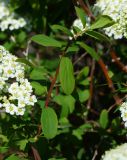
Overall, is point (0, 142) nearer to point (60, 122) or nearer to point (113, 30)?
point (60, 122)

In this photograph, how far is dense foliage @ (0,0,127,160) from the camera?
2703 millimetres

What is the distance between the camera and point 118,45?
4.35 meters

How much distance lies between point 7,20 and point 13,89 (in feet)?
4.95

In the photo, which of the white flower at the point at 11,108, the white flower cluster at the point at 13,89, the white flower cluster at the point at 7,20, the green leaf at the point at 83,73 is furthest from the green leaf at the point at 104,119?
the white flower cluster at the point at 7,20

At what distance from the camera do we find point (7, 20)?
402 cm

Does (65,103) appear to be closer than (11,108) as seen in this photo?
No

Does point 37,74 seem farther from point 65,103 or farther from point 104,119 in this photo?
point 104,119

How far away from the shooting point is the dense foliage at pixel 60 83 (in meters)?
2.70

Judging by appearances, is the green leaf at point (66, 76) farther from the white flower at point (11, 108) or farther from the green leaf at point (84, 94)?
the green leaf at point (84, 94)

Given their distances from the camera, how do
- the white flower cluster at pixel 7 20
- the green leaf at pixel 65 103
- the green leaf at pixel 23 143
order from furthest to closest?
the white flower cluster at pixel 7 20, the green leaf at pixel 65 103, the green leaf at pixel 23 143

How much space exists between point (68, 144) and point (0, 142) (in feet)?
2.72

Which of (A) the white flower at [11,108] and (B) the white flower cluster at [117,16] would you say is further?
(B) the white flower cluster at [117,16]

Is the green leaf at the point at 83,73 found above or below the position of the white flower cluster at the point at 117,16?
below

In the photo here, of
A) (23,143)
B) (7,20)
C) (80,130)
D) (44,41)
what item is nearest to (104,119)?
(80,130)
